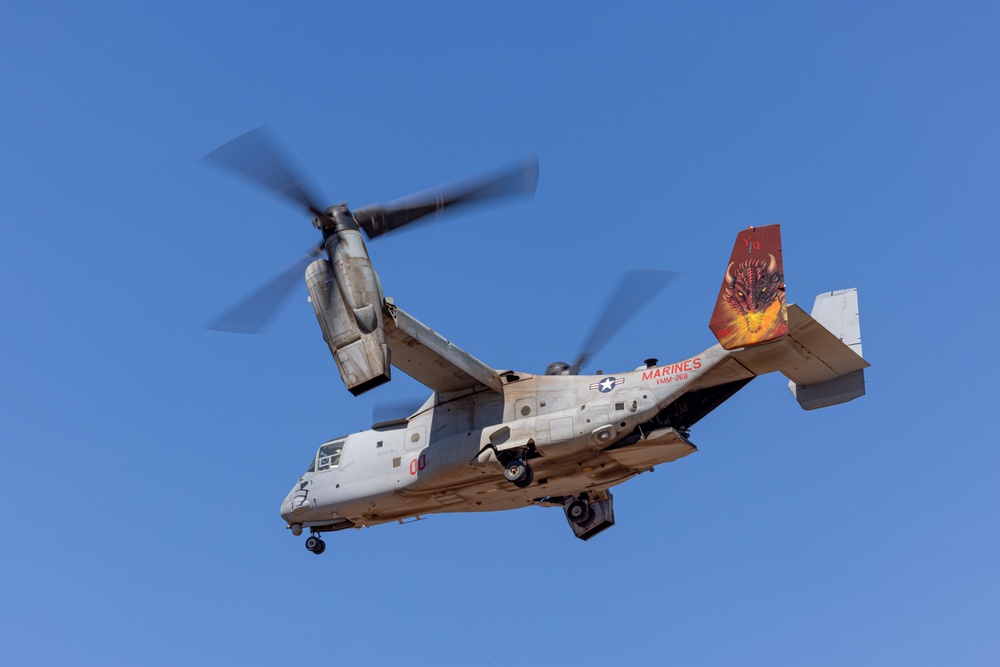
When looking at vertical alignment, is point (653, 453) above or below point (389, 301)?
below

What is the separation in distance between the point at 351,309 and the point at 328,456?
724cm

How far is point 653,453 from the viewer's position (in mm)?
31578

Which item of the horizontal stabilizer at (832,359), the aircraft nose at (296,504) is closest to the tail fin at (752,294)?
the horizontal stabilizer at (832,359)

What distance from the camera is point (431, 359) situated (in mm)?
32781

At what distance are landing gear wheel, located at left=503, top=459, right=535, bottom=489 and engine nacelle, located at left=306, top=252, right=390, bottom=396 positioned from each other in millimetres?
4156

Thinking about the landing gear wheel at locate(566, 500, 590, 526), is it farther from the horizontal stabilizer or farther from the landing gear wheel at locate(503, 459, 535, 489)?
the horizontal stabilizer

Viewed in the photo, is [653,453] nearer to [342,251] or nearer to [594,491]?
[594,491]

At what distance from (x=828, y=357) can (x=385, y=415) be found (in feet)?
37.2

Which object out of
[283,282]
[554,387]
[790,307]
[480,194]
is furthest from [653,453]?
[283,282]

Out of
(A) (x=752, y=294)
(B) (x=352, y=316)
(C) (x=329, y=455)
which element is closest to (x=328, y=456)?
(C) (x=329, y=455)

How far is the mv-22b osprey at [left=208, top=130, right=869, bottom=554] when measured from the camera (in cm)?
2947

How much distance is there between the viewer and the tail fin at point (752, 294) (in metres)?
28.8

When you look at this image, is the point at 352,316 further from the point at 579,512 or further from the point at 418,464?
the point at 579,512

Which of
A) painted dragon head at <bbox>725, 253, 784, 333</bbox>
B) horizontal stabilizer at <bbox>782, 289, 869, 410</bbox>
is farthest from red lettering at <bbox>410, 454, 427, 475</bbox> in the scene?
horizontal stabilizer at <bbox>782, 289, 869, 410</bbox>
